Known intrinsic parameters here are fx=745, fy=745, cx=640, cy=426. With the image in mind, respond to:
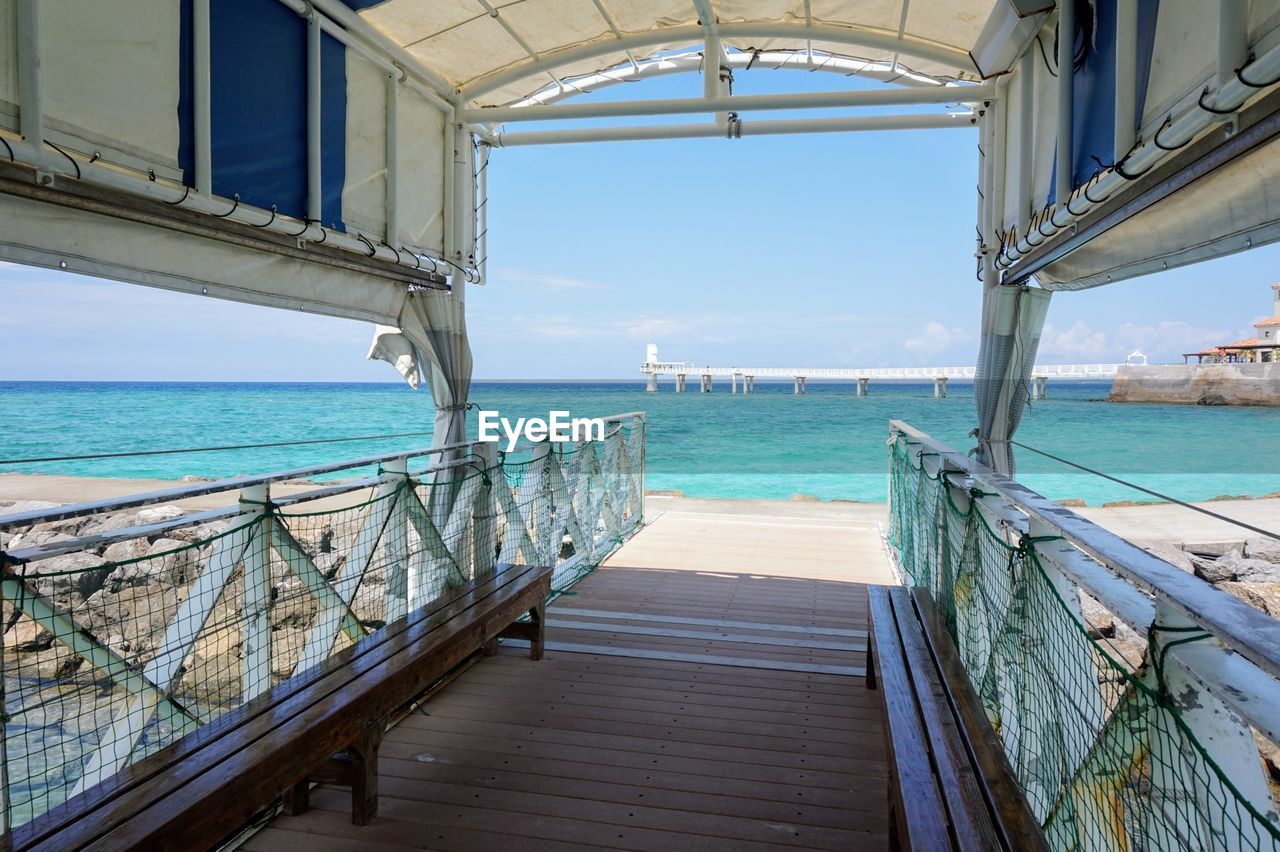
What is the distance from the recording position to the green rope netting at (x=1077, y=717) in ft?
3.76

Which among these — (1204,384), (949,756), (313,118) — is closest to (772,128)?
(313,118)

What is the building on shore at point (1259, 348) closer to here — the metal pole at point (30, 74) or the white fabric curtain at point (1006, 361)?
the white fabric curtain at point (1006, 361)

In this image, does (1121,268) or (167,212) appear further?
(1121,268)

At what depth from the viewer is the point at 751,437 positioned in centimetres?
3247

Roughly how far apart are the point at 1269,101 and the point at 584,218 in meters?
59.4

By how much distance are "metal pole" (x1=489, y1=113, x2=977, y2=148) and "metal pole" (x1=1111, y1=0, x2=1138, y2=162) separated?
2181mm

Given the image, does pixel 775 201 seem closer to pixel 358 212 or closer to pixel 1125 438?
pixel 1125 438

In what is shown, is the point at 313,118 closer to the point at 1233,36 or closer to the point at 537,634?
the point at 537,634

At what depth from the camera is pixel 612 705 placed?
3039 mm

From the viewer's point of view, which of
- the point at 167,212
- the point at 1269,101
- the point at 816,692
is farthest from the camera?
the point at 816,692

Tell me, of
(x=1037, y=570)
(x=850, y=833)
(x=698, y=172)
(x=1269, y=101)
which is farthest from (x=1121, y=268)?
(x=698, y=172)

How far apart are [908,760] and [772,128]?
4.25 metres

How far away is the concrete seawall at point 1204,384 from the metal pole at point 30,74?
5456 cm

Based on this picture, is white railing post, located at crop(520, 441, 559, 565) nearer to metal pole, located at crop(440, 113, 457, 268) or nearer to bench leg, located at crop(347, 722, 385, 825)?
metal pole, located at crop(440, 113, 457, 268)
